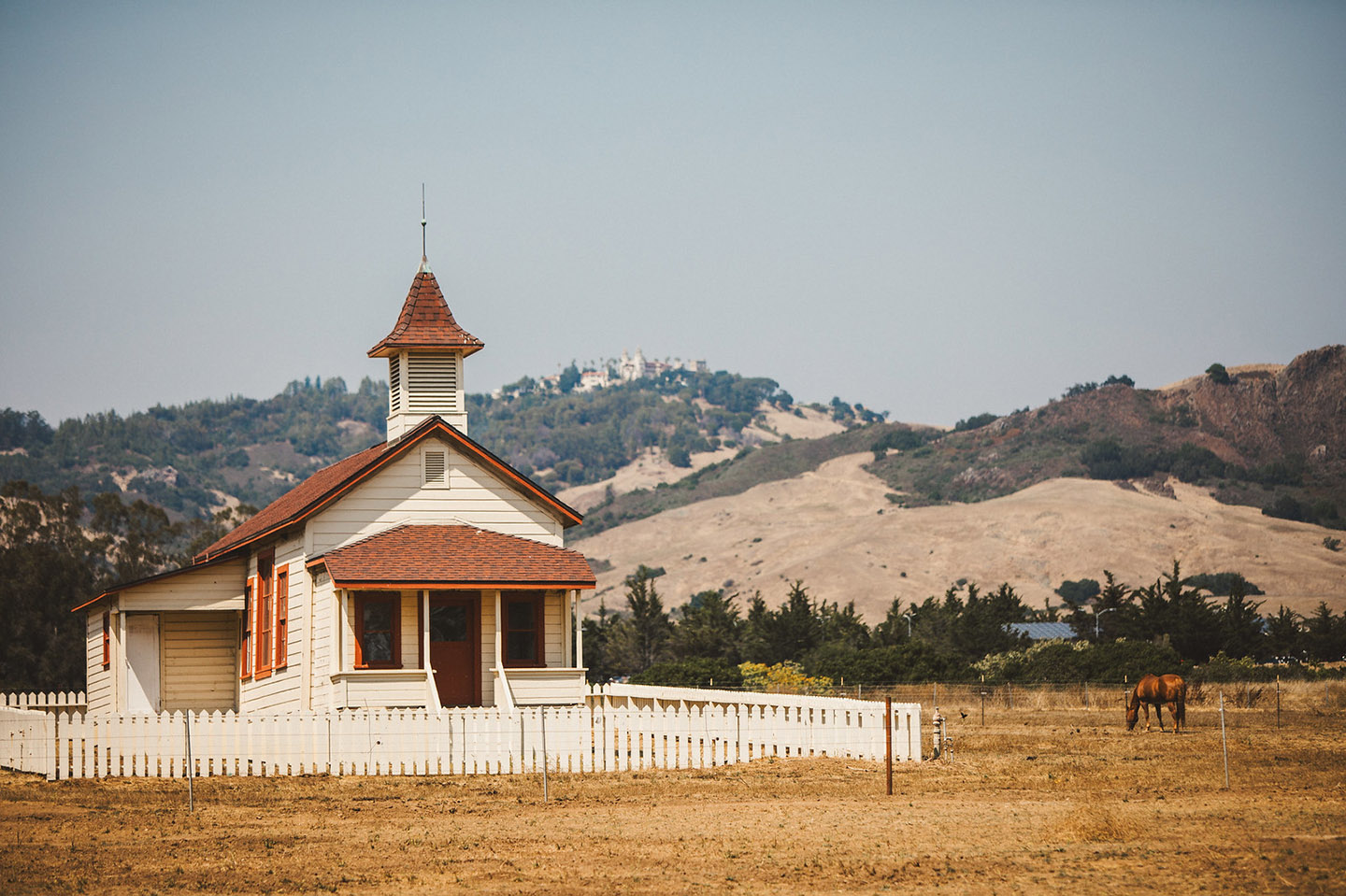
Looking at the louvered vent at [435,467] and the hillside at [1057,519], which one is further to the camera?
the hillside at [1057,519]

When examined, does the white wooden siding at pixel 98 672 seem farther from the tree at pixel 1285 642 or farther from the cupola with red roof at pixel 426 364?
the tree at pixel 1285 642

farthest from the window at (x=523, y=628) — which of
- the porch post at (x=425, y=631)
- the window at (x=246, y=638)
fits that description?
the window at (x=246, y=638)

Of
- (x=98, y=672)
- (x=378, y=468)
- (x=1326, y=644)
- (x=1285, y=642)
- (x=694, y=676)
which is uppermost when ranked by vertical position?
(x=378, y=468)

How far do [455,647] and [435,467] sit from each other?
3593 millimetres

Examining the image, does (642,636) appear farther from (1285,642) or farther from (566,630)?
(566,630)

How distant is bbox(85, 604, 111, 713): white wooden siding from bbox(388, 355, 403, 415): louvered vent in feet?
25.6

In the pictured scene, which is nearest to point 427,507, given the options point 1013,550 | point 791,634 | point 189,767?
point 189,767

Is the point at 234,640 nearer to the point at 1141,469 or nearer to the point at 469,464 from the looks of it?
the point at 469,464

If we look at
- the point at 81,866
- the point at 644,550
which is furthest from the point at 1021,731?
the point at 644,550

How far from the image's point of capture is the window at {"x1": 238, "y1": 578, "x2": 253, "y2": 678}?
33.6m

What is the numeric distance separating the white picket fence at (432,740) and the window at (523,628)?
5128mm

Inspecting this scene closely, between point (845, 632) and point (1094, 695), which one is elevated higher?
point (845, 632)

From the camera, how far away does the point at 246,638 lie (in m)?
34.0

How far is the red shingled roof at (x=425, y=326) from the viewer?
3228 centimetres
